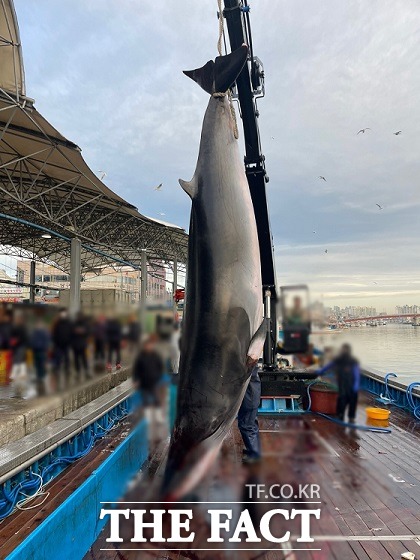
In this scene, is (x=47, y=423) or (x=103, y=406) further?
(x=103, y=406)

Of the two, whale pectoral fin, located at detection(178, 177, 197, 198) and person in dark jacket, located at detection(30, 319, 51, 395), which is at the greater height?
whale pectoral fin, located at detection(178, 177, 197, 198)

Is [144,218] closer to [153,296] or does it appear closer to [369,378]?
[369,378]

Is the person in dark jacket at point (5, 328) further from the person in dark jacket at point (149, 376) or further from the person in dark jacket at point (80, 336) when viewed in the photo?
the person in dark jacket at point (149, 376)

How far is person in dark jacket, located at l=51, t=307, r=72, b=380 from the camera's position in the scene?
4.29 feet

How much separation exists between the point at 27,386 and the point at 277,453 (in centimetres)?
348

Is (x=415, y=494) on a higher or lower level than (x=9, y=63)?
lower

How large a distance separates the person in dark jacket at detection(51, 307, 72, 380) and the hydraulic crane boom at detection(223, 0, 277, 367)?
11.2ft

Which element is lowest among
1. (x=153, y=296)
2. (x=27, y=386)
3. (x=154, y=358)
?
(x=27, y=386)

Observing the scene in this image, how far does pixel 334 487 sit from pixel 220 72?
3970mm

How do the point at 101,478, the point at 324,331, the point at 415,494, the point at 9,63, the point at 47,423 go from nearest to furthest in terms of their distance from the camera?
the point at 324,331 → the point at 101,478 → the point at 415,494 → the point at 47,423 → the point at 9,63

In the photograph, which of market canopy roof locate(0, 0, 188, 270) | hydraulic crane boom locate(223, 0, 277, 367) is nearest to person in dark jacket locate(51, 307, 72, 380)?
market canopy roof locate(0, 0, 188, 270)

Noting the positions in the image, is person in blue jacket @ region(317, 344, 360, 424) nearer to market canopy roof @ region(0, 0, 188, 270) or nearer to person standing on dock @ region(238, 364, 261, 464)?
person standing on dock @ region(238, 364, 261, 464)

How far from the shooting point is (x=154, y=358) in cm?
136

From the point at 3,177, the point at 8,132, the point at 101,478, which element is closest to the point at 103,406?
the point at 101,478
